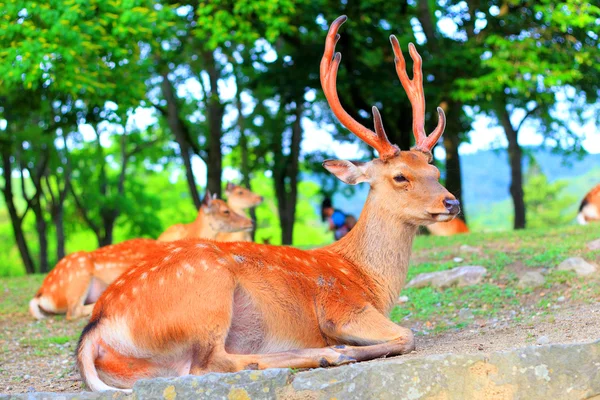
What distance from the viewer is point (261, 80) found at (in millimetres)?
18375

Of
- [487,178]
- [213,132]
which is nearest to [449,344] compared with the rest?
[213,132]

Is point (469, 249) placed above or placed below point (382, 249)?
below

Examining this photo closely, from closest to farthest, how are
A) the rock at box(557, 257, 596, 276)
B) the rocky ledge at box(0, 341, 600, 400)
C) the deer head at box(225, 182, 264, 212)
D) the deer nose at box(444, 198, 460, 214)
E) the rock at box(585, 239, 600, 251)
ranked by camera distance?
the rocky ledge at box(0, 341, 600, 400) → the deer nose at box(444, 198, 460, 214) → the rock at box(557, 257, 596, 276) → the rock at box(585, 239, 600, 251) → the deer head at box(225, 182, 264, 212)

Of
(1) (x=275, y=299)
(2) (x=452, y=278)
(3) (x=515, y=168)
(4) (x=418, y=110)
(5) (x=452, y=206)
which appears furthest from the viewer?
(3) (x=515, y=168)

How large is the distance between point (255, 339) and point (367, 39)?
14910mm

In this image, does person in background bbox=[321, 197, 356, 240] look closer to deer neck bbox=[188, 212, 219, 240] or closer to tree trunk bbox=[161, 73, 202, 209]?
deer neck bbox=[188, 212, 219, 240]

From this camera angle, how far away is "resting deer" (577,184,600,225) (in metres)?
15.4

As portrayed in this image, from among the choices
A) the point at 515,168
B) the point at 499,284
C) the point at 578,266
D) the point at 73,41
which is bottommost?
the point at 499,284

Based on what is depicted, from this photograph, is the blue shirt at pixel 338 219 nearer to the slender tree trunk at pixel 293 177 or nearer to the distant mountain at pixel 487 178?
the slender tree trunk at pixel 293 177

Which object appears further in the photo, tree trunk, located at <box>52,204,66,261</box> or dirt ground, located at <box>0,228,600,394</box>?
tree trunk, located at <box>52,204,66,261</box>

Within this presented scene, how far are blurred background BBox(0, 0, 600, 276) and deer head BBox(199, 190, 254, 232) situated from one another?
204 cm

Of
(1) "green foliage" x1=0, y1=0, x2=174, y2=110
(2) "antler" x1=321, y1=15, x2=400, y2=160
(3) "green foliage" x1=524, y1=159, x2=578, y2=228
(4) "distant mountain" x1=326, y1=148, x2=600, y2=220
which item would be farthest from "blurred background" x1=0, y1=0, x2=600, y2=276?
(4) "distant mountain" x1=326, y1=148, x2=600, y2=220

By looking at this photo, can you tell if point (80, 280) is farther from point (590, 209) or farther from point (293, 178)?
point (293, 178)

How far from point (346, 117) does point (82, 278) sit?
495 cm
